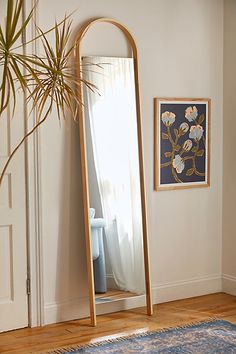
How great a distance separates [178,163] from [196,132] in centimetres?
30

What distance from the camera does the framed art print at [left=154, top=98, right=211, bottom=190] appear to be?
491 centimetres

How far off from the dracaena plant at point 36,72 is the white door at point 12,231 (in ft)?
0.27

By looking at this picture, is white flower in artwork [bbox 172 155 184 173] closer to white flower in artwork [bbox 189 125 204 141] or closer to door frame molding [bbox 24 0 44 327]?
white flower in artwork [bbox 189 125 204 141]

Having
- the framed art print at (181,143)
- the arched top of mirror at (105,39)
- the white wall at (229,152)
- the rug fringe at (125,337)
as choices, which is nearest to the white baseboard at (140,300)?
the white wall at (229,152)

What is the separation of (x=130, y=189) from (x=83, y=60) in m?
0.99

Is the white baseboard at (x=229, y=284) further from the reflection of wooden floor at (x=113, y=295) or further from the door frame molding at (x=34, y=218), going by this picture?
the door frame molding at (x=34, y=218)

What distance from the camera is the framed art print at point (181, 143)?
4.91 meters

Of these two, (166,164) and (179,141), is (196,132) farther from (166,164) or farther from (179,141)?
(166,164)

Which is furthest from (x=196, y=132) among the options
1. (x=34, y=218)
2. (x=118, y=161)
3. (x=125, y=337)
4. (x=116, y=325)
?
(x=125, y=337)

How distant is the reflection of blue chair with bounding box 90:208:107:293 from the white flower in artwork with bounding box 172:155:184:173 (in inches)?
31.9

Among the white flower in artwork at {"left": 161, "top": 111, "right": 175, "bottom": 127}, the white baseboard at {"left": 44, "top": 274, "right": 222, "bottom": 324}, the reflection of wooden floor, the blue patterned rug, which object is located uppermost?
the white flower in artwork at {"left": 161, "top": 111, "right": 175, "bottom": 127}

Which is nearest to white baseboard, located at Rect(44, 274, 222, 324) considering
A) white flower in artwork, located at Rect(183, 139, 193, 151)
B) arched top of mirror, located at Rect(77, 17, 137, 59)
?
white flower in artwork, located at Rect(183, 139, 193, 151)

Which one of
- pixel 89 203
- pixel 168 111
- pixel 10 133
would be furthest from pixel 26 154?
pixel 168 111

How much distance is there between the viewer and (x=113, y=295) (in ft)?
15.3
